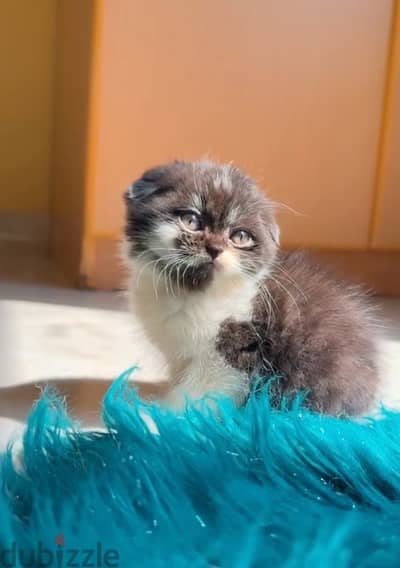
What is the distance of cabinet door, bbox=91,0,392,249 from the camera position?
196 centimetres

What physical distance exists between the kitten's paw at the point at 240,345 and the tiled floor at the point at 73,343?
164mm

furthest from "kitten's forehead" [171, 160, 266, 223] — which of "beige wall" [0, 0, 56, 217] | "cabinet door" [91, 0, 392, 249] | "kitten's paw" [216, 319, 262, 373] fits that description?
"beige wall" [0, 0, 56, 217]

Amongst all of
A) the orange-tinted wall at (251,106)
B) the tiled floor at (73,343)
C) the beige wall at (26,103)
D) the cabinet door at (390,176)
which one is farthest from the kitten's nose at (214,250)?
the beige wall at (26,103)

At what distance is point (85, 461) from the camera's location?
101cm

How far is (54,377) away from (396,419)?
0.56 m

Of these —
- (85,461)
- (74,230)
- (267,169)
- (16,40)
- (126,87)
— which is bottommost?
(85,461)

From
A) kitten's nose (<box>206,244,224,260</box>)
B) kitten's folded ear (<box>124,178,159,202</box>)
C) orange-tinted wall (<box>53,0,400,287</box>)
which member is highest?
orange-tinted wall (<box>53,0,400,287</box>)

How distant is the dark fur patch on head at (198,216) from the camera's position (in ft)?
3.90

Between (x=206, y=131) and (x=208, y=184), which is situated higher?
(x=206, y=131)

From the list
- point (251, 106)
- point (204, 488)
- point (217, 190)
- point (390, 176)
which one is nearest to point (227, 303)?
point (217, 190)

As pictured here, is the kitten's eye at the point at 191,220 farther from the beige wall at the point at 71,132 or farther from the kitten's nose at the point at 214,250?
the beige wall at the point at 71,132

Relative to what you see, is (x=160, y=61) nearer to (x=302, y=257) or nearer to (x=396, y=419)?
(x=302, y=257)

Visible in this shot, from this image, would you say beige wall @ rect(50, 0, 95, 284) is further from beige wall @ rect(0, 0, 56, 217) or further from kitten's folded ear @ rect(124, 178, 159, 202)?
kitten's folded ear @ rect(124, 178, 159, 202)

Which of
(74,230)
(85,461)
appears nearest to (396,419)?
(85,461)
